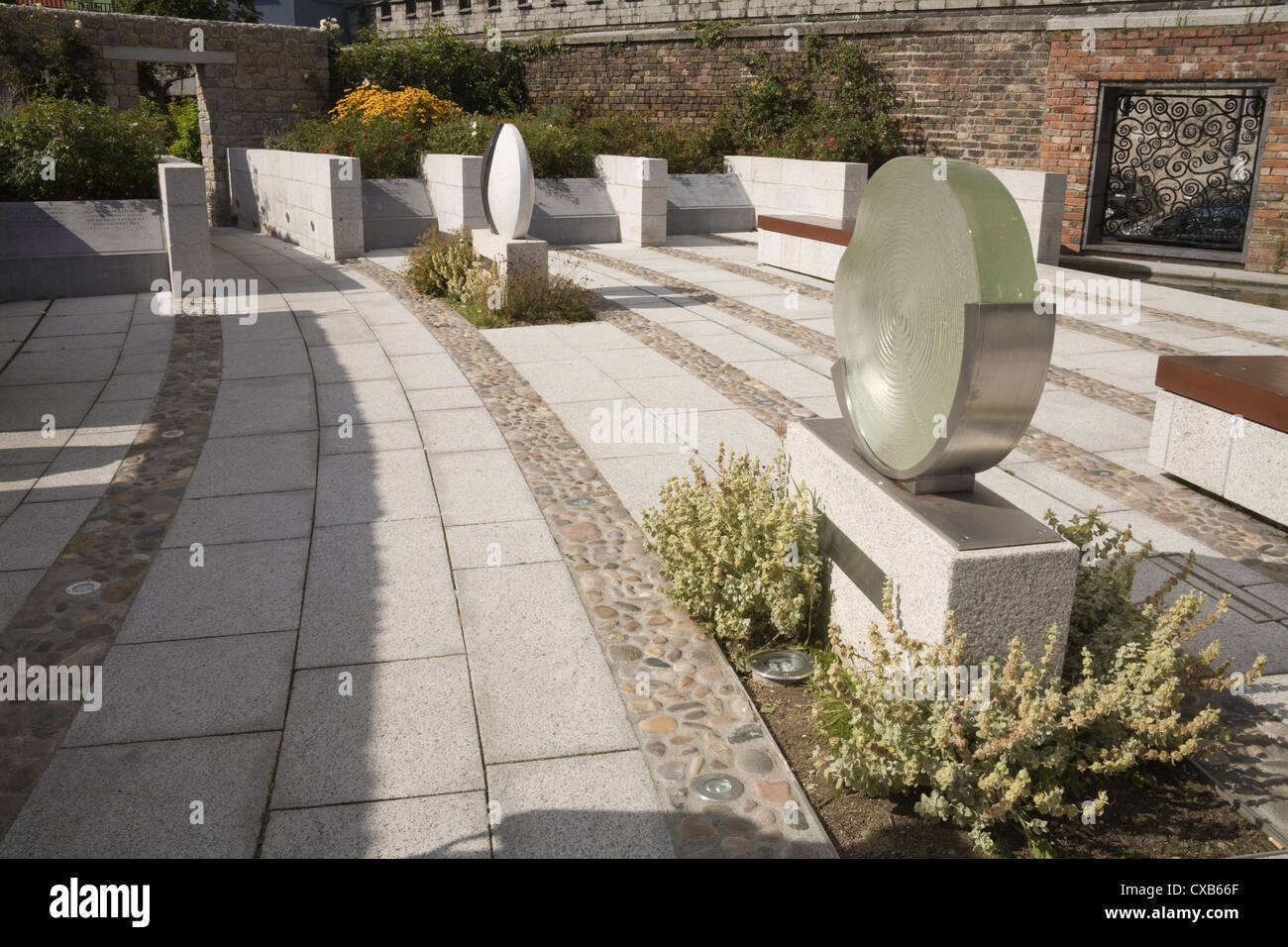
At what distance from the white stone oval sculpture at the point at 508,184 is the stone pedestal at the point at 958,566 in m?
7.40

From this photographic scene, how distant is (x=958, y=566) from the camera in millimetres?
3334

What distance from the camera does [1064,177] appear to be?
14.0 metres

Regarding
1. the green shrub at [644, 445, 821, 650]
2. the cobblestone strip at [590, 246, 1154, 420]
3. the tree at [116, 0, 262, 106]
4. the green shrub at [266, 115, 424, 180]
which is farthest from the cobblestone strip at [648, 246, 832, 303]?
the tree at [116, 0, 262, 106]

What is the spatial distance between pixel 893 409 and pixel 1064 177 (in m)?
11.6

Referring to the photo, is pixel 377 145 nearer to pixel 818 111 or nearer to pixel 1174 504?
pixel 818 111

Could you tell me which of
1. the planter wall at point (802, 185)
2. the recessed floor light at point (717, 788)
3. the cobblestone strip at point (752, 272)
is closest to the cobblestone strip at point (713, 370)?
the cobblestone strip at point (752, 272)

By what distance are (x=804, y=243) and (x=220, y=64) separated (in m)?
12.6

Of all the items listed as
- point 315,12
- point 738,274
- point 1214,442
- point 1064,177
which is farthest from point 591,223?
point 315,12

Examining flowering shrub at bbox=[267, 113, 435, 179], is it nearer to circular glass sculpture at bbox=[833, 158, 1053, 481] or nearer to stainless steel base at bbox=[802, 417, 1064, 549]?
circular glass sculpture at bbox=[833, 158, 1053, 481]

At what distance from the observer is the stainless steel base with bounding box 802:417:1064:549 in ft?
11.2

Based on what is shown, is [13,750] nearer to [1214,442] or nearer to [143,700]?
[143,700]

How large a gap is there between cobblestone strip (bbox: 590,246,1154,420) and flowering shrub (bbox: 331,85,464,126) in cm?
496

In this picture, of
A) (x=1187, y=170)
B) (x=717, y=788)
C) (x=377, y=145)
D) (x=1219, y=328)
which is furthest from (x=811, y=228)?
(x=717, y=788)

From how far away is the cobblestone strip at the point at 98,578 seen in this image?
3.66 metres
